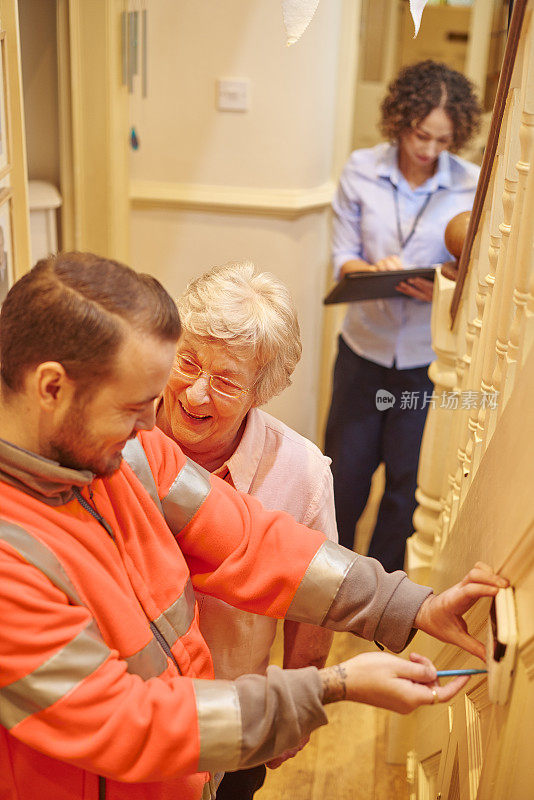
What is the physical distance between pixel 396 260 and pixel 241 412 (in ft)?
4.60

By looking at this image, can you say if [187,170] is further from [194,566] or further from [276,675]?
[276,675]

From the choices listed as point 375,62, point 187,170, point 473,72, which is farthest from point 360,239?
point 375,62

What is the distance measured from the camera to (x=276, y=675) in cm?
104

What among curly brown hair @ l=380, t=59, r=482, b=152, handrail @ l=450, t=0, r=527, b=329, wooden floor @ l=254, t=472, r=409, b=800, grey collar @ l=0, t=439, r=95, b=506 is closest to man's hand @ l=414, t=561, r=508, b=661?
grey collar @ l=0, t=439, r=95, b=506

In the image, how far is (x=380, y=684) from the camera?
3.52 ft

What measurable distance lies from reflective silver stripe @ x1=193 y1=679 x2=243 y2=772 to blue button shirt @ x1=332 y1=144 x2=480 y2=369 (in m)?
1.84

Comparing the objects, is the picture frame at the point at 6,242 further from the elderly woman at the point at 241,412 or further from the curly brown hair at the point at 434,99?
the curly brown hair at the point at 434,99

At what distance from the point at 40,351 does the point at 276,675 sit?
49 cm

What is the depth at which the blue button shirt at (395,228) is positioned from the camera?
2717 mm

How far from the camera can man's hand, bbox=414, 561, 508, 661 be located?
1.18 meters

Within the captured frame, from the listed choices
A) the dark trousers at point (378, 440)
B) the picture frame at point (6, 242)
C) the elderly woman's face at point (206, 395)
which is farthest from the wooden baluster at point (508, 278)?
the dark trousers at point (378, 440)

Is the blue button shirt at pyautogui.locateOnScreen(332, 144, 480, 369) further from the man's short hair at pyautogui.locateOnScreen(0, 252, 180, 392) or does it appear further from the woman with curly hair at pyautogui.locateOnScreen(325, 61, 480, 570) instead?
the man's short hair at pyautogui.locateOnScreen(0, 252, 180, 392)

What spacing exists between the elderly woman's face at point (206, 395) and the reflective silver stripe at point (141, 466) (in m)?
0.22

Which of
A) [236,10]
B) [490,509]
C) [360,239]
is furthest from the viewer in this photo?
[236,10]
